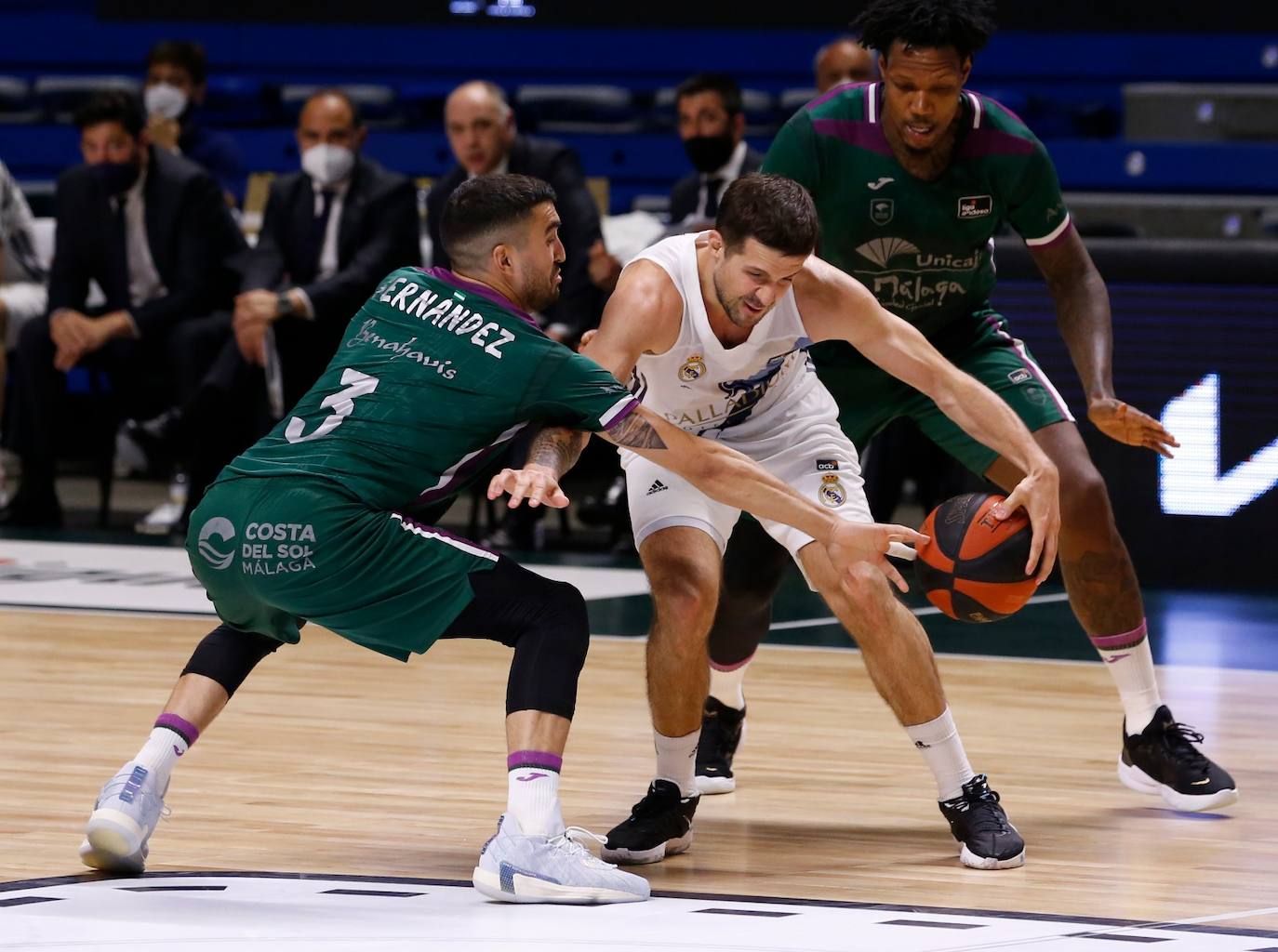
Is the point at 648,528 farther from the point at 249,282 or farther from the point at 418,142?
the point at 418,142

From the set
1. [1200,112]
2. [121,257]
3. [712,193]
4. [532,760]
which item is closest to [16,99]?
[121,257]

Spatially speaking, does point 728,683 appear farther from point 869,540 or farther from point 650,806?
point 869,540

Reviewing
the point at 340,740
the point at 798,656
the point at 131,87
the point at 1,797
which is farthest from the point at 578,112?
the point at 1,797

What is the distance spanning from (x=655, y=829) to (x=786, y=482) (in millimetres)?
832

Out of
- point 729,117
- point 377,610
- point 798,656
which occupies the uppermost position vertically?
point 729,117

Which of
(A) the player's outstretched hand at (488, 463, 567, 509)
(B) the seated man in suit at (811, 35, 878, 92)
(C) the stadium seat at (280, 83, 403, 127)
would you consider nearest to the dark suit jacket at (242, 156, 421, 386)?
(B) the seated man in suit at (811, 35, 878, 92)

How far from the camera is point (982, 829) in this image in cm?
403

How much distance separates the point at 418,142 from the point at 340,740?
7911 millimetres

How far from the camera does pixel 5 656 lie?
6.27m

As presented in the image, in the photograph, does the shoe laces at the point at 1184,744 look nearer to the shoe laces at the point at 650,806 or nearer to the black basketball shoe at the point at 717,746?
the black basketball shoe at the point at 717,746

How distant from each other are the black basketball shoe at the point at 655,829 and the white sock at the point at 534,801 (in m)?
0.42

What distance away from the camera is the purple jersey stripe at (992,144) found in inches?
195

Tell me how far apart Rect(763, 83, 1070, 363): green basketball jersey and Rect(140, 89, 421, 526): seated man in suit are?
4272 millimetres

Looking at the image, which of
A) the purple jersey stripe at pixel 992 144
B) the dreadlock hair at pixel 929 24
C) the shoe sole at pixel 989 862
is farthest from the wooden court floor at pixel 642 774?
the dreadlock hair at pixel 929 24
